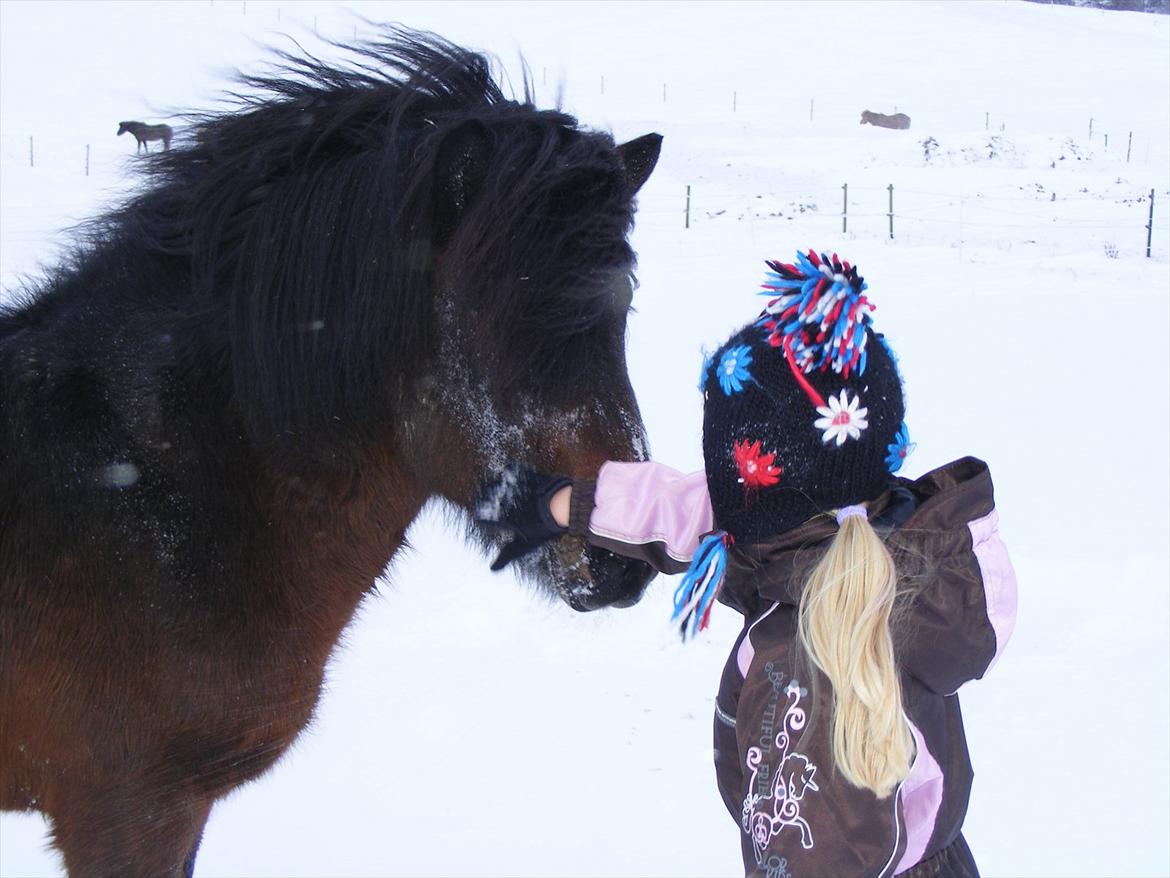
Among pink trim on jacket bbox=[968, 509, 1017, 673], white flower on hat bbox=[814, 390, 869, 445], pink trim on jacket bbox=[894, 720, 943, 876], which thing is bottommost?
pink trim on jacket bbox=[894, 720, 943, 876]

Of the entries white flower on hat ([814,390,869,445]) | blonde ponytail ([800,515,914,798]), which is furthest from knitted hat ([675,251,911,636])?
blonde ponytail ([800,515,914,798])

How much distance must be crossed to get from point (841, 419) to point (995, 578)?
0.37m

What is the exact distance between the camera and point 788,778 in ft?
5.17

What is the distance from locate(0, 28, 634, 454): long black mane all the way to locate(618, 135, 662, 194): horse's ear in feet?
0.43

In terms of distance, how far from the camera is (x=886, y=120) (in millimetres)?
28797

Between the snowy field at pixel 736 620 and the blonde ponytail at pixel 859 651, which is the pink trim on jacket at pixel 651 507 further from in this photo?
Answer: the snowy field at pixel 736 620

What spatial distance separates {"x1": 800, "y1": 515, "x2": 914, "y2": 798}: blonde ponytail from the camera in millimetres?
1531

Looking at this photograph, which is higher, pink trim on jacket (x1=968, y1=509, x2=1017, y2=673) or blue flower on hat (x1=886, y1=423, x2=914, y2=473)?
blue flower on hat (x1=886, y1=423, x2=914, y2=473)

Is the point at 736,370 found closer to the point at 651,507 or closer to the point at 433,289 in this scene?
the point at 651,507

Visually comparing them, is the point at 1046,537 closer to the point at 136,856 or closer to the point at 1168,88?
the point at 136,856

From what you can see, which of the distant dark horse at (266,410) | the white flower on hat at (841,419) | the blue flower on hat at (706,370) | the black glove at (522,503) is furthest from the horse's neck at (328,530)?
the white flower on hat at (841,419)

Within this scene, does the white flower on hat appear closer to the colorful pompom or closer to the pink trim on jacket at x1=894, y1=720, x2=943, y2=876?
the colorful pompom

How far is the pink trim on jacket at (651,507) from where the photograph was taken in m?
1.79

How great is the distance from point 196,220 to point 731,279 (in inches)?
369
